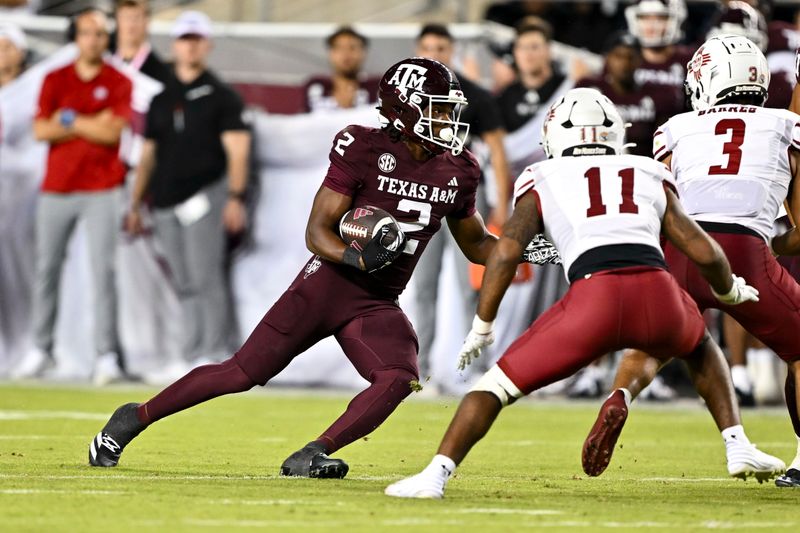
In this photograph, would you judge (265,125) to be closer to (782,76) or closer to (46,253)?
(46,253)

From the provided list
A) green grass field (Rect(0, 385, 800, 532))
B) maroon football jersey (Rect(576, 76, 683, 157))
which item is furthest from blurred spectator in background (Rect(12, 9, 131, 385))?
maroon football jersey (Rect(576, 76, 683, 157))

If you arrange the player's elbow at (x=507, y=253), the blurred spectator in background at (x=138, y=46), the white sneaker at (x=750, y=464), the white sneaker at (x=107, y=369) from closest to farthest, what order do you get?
the player's elbow at (x=507, y=253) < the white sneaker at (x=750, y=464) < the white sneaker at (x=107, y=369) < the blurred spectator in background at (x=138, y=46)

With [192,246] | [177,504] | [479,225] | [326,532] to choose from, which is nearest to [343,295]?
[479,225]

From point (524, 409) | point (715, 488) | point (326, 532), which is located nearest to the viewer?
point (326, 532)

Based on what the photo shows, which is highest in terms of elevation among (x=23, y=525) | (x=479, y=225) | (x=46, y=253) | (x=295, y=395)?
(x=479, y=225)

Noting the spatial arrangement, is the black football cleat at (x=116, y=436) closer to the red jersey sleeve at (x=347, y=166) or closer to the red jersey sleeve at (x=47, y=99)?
the red jersey sleeve at (x=347, y=166)

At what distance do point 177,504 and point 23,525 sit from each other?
67 centimetres

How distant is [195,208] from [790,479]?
262 inches

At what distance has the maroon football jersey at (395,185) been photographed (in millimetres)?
6566

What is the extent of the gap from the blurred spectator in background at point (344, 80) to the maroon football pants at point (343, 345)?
516 centimetres

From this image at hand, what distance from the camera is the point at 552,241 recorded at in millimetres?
5891

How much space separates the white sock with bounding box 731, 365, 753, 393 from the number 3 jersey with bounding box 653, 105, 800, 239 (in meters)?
3.83

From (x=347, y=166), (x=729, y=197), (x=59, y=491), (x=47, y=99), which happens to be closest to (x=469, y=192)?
(x=347, y=166)

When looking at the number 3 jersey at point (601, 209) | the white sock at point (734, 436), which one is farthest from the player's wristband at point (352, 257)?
the white sock at point (734, 436)
